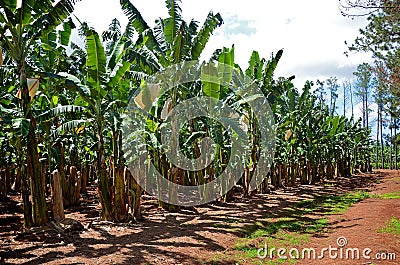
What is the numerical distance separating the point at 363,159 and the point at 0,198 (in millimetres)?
29570

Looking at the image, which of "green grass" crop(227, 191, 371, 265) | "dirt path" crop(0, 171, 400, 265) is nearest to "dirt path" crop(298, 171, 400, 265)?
"dirt path" crop(0, 171, 400, 265)

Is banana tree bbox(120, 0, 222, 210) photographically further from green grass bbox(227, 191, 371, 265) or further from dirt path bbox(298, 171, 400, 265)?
dirt path bbox(298, 171, 400, 265)

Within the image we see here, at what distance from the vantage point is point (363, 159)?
32406 mm

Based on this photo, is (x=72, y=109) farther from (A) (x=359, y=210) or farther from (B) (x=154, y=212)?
(A) (x=359, y=210)

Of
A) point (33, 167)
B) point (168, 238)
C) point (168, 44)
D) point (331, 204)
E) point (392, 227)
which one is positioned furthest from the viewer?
point (331, 204)

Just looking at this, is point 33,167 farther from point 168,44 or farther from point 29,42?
point 168,44

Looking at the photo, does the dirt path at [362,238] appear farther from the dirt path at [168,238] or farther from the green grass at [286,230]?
the green grass at [286,230]

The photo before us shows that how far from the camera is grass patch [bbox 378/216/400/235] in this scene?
735 centimetres

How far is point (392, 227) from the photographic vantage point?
306 inches

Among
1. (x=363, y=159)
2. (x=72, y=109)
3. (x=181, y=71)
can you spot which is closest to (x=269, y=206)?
(x=181, y=71)

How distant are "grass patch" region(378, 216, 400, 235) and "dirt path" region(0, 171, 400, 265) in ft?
0.49

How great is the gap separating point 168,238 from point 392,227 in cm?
477

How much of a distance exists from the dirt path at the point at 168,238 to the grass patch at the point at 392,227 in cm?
15

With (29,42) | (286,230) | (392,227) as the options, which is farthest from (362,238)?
(29,42)
